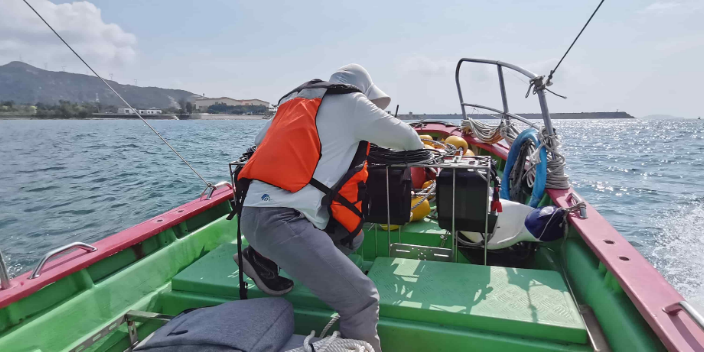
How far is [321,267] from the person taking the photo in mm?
1503

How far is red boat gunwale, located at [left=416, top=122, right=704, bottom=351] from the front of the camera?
1179mm

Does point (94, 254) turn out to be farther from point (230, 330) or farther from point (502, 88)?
point (502, 88)

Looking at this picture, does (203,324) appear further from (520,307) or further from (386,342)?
(520,307)

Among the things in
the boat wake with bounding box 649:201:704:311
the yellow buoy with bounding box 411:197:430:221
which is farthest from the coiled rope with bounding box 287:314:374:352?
the boat wake with bounding box 649:201:704:311

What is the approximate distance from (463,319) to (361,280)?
0.51 m

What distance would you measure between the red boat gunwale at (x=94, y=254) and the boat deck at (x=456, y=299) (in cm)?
36

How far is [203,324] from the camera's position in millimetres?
1378

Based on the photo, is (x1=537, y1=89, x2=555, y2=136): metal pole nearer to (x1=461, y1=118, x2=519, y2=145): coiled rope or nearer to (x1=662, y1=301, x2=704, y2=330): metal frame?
(x1=461, y1=118, x2=519, y2=145): coiled rope

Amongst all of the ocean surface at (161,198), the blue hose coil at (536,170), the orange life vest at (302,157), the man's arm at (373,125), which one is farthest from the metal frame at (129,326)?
the blue hose coil at (536,170)

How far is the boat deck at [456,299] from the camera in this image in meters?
1.56

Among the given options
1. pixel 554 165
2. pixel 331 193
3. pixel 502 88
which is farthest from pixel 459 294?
pixel 502 88

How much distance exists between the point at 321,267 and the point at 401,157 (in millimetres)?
1017

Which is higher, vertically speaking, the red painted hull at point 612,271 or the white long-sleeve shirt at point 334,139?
the white long-sleeve shirt at point 334,139

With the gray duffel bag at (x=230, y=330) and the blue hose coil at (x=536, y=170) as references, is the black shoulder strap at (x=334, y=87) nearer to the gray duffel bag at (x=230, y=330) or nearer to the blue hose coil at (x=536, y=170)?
the gray duffel bag at (x=230, y=330)
